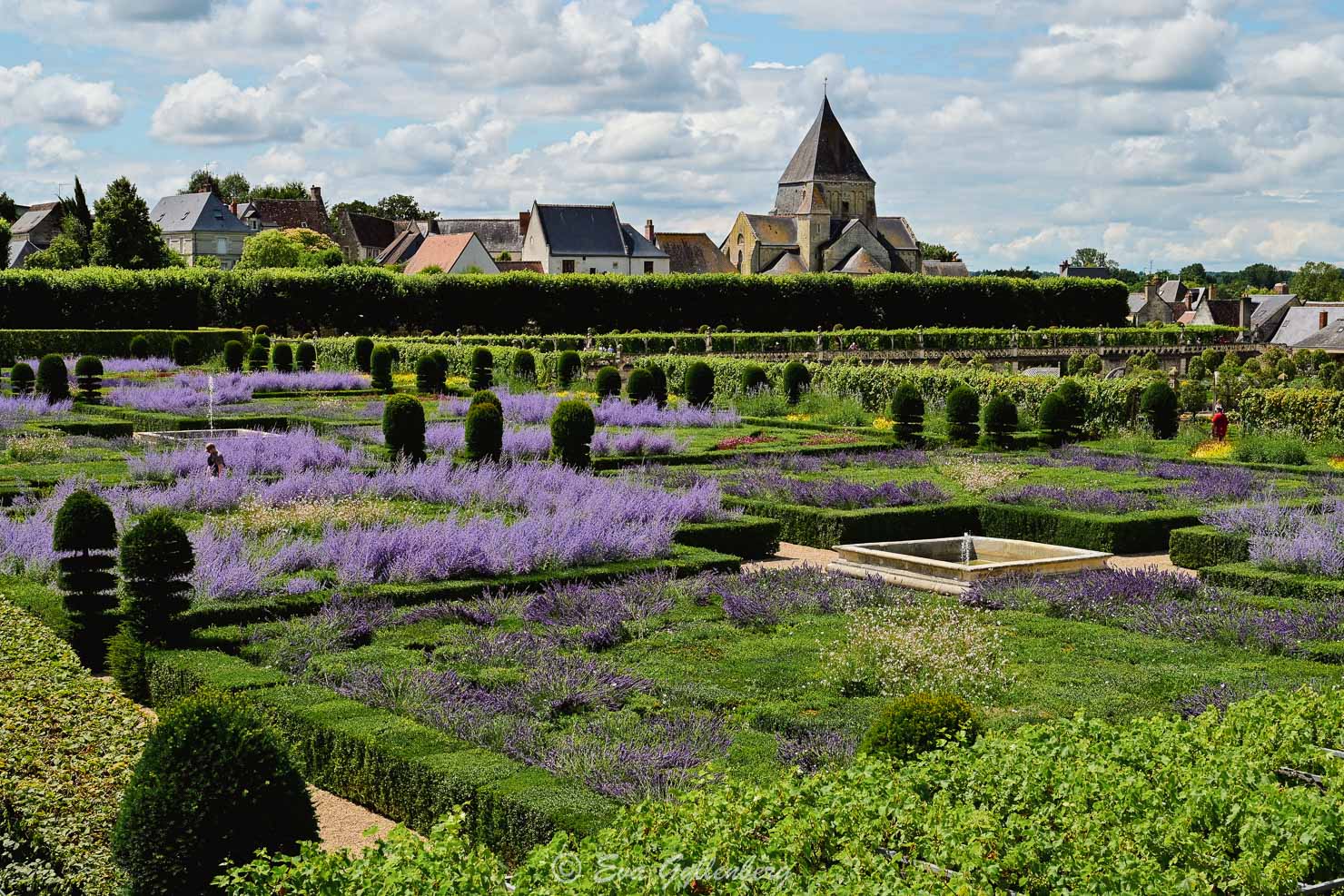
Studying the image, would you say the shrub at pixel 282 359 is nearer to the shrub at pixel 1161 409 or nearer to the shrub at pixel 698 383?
the shrub at pixel 698 383

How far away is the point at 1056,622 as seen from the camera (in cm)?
990

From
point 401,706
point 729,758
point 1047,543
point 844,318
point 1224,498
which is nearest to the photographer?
point 729,758

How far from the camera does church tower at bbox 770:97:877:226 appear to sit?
91625 mm

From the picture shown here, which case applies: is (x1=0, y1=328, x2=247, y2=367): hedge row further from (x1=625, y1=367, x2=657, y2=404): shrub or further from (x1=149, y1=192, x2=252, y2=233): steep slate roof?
(x1=149, y1=192, x2=252, y2=233): steep slate roof

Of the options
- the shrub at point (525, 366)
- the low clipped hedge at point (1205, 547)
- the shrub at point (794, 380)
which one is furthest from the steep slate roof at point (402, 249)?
the low clipped hedge at point (1205, 547)

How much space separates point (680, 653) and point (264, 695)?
104 inches

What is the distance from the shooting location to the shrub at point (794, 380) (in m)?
25.9

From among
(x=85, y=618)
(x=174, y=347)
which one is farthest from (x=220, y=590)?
(x=174, y=347)

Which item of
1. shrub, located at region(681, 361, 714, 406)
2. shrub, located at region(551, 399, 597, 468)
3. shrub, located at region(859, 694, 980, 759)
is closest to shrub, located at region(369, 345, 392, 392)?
shrub, located at region(681, 361, 714, 406)

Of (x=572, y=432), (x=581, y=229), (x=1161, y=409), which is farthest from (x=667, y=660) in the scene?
(x=581, y=229)

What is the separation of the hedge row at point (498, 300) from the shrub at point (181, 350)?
6571 mm

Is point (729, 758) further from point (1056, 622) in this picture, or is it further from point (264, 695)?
point (1056, 622)

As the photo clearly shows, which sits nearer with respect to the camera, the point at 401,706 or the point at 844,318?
the point at 401,706

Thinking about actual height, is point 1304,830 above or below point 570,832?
above
